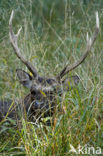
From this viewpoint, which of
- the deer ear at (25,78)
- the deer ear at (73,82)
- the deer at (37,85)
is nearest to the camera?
the deer ear at (73,82)

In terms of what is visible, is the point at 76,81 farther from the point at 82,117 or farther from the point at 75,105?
the point at 82,117

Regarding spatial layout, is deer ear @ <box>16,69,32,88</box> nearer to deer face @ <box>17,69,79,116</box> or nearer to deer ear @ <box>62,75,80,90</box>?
deer face @ <box>17,69,79,116</box>

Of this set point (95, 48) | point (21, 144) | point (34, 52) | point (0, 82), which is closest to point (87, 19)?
point (95, 48)

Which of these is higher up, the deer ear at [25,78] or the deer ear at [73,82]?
the deer ear at [25,78]

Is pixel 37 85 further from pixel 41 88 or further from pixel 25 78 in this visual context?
pixel 25 78

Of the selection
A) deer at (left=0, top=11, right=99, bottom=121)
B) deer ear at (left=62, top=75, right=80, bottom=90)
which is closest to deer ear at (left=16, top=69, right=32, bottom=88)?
deer at (left=0, top=11, right=99, bottom=121)

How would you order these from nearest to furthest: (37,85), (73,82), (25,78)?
1. (73,82)
2. (37,85)
3. (25,78)

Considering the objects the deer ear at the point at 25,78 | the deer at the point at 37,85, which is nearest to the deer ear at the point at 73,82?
the deer at the point at 37,85

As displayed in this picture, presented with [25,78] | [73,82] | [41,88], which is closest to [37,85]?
[41,88]

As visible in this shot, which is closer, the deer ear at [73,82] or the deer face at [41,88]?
the deer ear at [73,82]

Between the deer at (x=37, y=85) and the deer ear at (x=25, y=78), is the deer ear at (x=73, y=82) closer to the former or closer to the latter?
the deer at (x=37, y=85)

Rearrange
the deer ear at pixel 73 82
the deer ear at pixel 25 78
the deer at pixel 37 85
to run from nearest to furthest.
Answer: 1. the deer ear at pixel 73 82
2. the deer at pixel 37 85
3. the deer ear at pixel 25 78

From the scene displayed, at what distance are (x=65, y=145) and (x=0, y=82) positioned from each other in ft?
10.1

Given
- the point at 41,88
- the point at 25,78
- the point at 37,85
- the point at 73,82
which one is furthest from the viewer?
the point at 25,78
